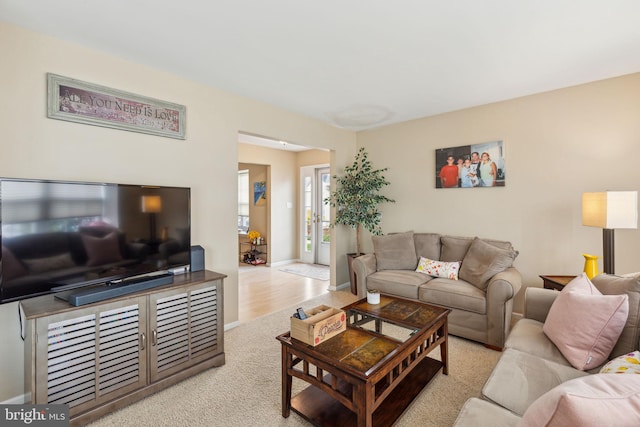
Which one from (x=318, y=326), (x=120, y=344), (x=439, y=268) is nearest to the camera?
(x=318, y=326)

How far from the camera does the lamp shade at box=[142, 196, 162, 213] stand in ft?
7.37

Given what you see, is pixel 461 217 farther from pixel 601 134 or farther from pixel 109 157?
pixel 109 157

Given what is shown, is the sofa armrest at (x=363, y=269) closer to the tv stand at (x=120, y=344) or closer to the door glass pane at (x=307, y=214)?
the tv stand at (x=120, y=344)

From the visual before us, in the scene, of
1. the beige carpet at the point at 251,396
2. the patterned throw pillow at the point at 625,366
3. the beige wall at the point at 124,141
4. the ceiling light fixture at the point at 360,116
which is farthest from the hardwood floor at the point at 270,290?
the patterned throw pillow at the point at 625,366

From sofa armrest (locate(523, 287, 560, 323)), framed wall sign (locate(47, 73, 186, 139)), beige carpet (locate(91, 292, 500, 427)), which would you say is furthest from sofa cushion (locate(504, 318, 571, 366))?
framed wall sign (locate(47, 73, 186, 139))

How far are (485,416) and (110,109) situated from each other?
3.13 meters

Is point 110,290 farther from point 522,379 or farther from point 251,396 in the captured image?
point 522,379

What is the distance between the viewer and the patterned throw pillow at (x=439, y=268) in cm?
336

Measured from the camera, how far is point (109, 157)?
2.38 meters

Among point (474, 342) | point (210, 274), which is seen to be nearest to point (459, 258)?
point (474, 342)

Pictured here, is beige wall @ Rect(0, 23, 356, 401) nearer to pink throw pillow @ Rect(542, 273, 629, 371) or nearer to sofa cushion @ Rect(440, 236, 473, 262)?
A: sofa cushion @ Rect(440, 236, 473, 262)

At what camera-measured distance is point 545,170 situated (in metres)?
3.20

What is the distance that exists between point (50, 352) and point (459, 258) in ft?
12.2

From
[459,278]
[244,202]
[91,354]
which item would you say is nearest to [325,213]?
[244,202]
